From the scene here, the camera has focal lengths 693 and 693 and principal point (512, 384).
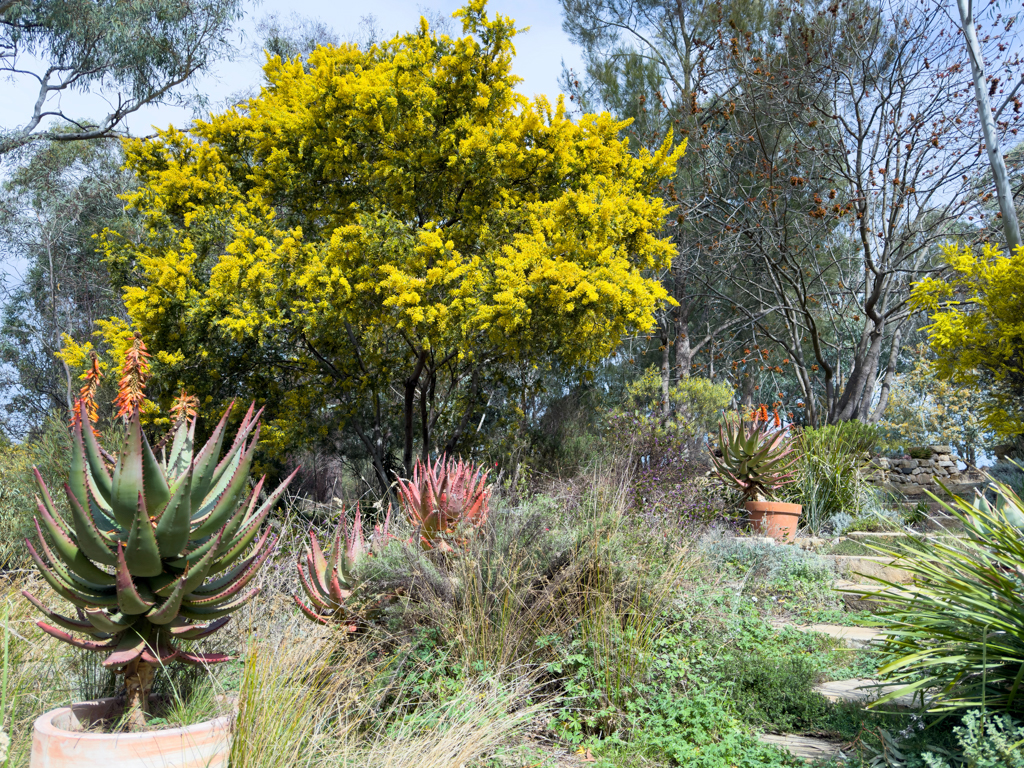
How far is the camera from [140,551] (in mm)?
2201

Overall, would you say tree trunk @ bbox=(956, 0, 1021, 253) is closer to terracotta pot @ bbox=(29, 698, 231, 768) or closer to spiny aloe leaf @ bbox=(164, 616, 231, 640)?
spiny aloe leaf @ bbox=(164, 616, 231, 640)

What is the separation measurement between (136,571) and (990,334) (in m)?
8.53

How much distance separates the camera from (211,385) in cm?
1027

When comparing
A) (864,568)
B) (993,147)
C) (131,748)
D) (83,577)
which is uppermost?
(993,147)

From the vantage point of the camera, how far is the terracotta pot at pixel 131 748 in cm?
199

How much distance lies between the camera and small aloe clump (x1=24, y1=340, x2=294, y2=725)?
7.20ft

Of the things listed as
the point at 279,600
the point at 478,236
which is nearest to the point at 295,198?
the point at 478,236

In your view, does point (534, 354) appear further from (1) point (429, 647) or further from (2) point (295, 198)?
(1) point (429, 647)

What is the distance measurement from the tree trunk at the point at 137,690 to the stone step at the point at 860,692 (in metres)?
2.69

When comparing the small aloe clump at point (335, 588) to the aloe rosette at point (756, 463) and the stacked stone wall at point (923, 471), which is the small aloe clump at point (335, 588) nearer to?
the aloe rosette at point (756, 463)

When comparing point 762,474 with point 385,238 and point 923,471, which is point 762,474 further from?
point 385,238

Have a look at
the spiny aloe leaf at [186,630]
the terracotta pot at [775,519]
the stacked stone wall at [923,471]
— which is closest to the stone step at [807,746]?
the spiny aloe leaf at [186,630]

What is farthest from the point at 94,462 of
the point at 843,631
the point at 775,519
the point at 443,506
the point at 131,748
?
the point at 775,519

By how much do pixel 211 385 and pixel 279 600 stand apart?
7.48m
